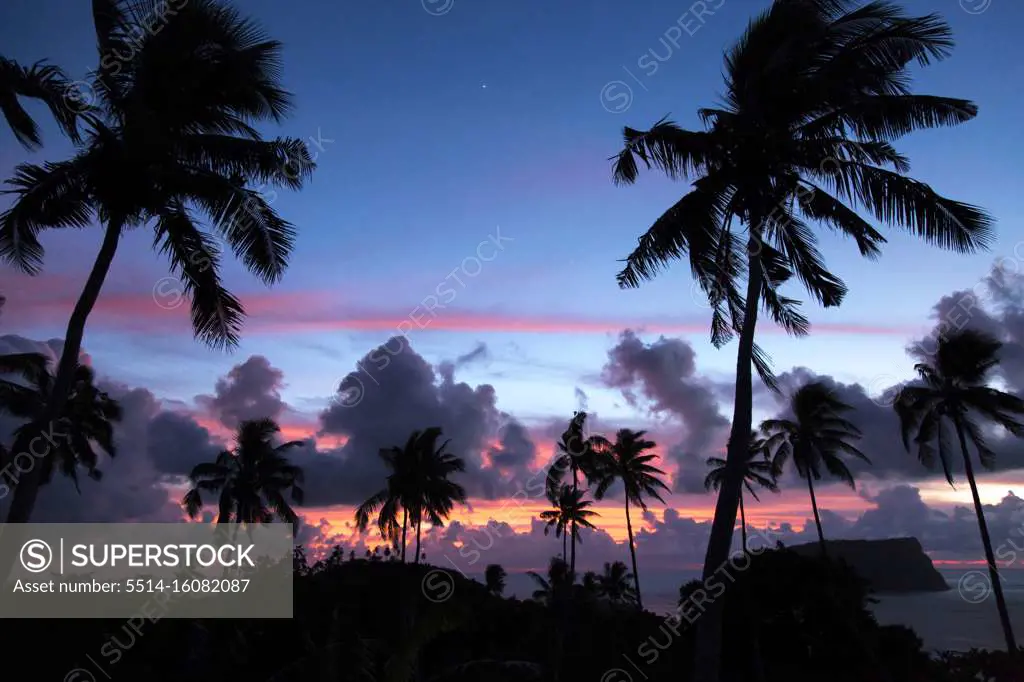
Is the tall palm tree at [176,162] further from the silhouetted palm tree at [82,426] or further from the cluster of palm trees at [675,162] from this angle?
the silhouetted palm tree at [82,426]

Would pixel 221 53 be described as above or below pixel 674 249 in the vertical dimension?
above

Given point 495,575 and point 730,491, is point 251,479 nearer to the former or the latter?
point 495,575

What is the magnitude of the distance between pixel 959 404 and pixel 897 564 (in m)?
175

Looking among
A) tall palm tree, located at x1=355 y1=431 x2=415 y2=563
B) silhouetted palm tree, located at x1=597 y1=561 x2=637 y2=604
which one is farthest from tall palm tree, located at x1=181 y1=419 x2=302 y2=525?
silhouetted palm tree, located at x1=597 y1=561 x2=637 y2=604

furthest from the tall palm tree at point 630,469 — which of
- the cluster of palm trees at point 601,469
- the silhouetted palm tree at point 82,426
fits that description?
the silhouetted palm tree at point 82,426

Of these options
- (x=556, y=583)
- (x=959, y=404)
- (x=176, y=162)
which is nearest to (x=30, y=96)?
(x=176, y=162)

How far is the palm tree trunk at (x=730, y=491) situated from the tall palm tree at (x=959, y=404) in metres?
21.6

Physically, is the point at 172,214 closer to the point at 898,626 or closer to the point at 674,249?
the point at 674,249

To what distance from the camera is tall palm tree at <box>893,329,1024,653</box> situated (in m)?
28.2

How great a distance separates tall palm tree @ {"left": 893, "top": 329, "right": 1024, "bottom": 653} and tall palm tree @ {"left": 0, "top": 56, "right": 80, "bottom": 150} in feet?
105

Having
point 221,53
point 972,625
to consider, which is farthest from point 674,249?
point 972,625

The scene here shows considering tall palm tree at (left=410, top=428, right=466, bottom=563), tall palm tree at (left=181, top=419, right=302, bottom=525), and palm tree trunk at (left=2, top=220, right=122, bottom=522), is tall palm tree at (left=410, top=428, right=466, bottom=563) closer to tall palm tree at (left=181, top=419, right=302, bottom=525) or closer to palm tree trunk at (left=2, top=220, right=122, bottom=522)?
tall palm tree at (left=181, top=419, right=302, bottom=525)

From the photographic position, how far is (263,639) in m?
19.0

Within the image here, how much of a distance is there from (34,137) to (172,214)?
2.56 metres
